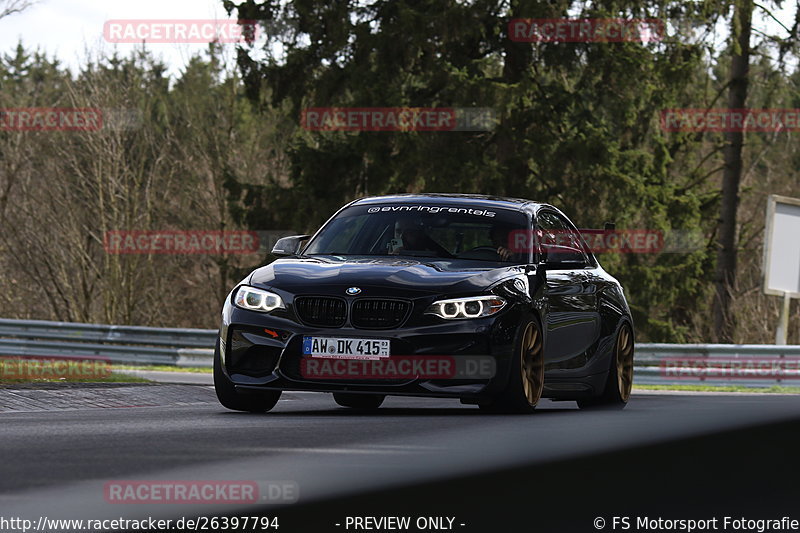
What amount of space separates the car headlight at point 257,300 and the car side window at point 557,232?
243cm

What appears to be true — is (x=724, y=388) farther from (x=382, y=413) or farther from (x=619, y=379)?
(x=382, y=413)

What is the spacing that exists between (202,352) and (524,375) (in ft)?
47.9

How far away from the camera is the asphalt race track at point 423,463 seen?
5.50 meters

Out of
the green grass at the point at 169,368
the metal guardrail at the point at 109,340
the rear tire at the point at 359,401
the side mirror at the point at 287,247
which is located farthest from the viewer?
the metal guardrail at the point at 109,340

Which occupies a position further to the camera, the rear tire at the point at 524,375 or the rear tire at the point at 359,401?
the rear tire at the point at 359,401

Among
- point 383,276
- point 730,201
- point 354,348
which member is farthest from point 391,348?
point 730,201

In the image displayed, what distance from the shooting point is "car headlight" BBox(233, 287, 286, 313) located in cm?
967

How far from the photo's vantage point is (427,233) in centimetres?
1083

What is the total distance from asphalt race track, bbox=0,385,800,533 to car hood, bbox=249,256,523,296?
0.88 metres

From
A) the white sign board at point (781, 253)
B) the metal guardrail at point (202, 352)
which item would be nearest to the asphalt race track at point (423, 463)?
the metal guardrail at point (202, 352)

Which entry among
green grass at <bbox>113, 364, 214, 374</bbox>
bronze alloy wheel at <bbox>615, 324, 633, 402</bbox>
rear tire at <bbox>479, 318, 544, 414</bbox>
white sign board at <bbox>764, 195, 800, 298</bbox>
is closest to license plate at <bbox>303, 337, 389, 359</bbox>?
rear tire at <bbox>479, 318, 544, 414</bbox>

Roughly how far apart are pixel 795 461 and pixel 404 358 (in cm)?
289

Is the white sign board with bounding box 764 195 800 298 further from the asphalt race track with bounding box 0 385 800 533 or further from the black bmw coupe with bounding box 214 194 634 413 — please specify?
the asphalt race track with bounding box 0 385 800 533

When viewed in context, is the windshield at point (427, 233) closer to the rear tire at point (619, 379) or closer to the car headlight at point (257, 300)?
the car headlight at point (257, 300)
